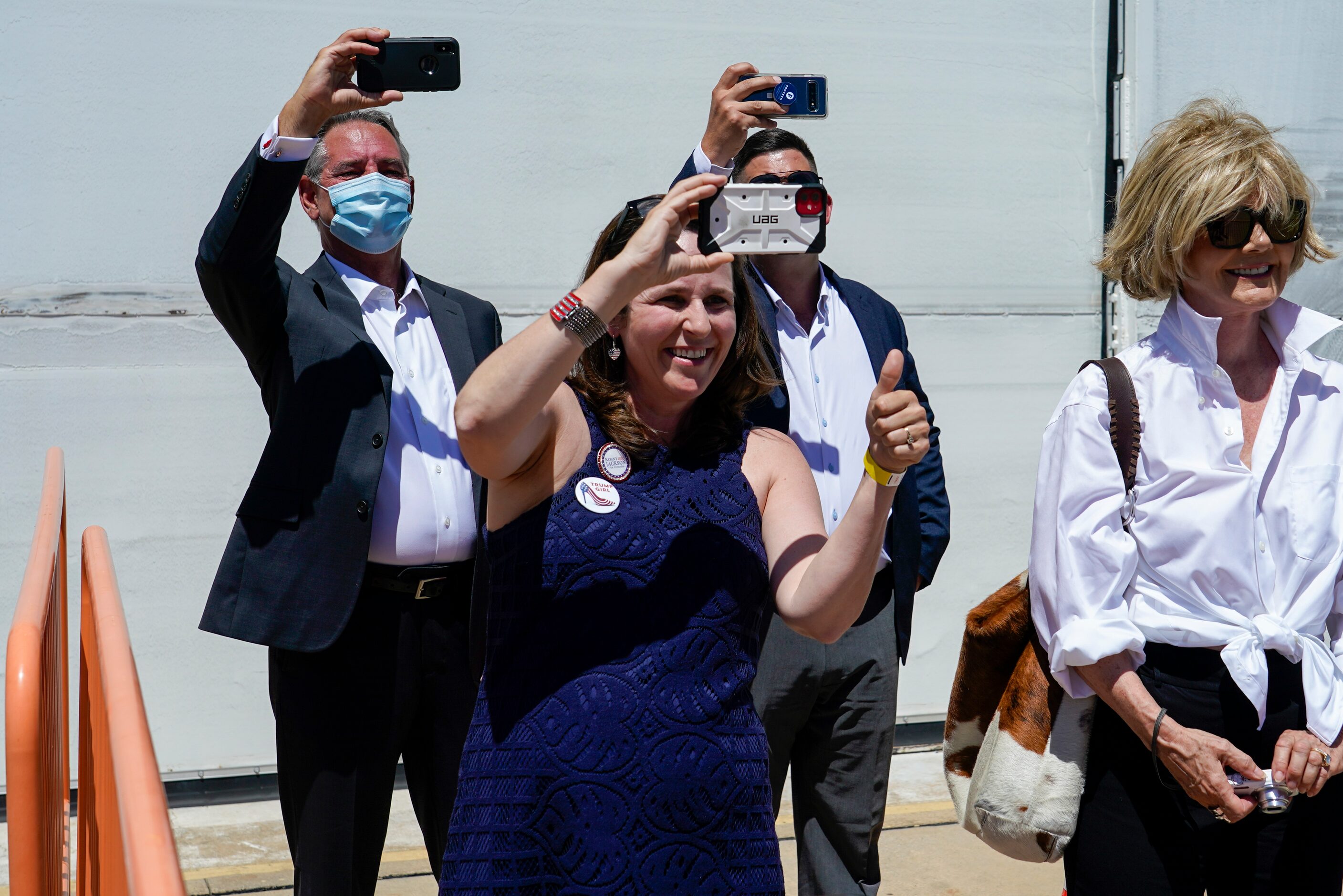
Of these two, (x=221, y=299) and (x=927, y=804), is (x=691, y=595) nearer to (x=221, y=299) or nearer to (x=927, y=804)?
(x=221, y=299)

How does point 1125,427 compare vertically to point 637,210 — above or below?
below

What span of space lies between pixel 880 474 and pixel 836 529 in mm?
202

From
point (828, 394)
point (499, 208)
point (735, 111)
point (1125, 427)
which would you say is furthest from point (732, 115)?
point (499, 208)

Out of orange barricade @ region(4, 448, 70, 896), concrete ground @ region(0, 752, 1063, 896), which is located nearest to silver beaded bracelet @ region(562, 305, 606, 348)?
orange barricade @ region(4, 448, 70, 896)

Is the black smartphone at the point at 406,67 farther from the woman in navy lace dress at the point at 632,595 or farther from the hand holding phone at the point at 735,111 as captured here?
the woman in navy lace dress at the point at 632,595

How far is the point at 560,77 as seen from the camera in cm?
472

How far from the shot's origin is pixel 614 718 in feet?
6.47

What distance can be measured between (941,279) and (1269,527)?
114 inches

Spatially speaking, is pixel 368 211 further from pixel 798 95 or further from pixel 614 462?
pixel 614 462

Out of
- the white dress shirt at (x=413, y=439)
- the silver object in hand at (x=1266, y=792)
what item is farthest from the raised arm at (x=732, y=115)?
the silver object in hand at (x=1266, y=792)

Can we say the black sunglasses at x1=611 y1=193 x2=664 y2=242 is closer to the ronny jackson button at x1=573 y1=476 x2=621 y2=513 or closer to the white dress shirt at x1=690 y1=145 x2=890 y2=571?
the ronny jackson button at x1=573 y1=476 x2=621 y2=513

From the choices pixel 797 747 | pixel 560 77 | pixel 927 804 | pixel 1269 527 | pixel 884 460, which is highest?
pixel 560 77

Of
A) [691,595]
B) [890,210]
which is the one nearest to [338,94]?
[691,595]

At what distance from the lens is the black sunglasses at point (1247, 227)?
244 cm
